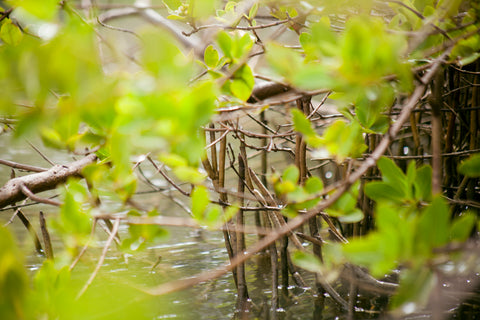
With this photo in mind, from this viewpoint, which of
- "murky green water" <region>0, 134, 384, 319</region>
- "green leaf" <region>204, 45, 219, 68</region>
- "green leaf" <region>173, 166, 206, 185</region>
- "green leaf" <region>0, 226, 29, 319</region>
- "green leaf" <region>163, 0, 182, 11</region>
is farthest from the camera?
"murky green water" <region>0, 134, 384, 319</region>

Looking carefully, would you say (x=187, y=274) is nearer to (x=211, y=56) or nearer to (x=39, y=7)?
(x=211, y=56)

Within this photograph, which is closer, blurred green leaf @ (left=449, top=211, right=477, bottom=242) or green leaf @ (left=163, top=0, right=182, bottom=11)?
blurred green leaf @ (left=449, top=211, right=477, bottom=242)

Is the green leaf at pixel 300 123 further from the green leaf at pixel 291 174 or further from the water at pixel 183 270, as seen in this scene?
the water at pixel 183 270

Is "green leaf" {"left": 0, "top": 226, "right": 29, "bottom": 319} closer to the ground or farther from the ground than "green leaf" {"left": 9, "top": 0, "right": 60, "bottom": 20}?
closer to the ground

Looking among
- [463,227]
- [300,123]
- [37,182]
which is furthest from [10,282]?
[37,182]

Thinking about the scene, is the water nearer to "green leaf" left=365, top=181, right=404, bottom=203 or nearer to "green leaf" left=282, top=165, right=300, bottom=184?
"green leaf" left=282, top=165, right=300, bottom=184

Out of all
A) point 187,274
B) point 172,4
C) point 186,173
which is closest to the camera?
point 186,173

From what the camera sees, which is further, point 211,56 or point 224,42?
point 211,56

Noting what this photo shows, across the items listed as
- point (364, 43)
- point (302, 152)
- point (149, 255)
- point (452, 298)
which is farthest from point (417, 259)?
point (149, 255)

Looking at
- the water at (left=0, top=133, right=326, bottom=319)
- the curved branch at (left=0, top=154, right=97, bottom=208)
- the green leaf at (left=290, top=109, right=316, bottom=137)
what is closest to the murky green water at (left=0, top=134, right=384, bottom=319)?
the water at (left=0, top=133, right=326, bottom=319)

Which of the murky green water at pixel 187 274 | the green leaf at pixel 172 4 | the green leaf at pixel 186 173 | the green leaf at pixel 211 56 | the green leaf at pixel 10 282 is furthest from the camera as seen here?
the murky green water at pixel 187 274

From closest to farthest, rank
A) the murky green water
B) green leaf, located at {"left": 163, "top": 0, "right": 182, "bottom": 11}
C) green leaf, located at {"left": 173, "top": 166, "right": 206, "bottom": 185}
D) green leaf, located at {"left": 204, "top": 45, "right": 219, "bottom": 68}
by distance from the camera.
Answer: green leaf, located at {"left": 173, "top": 166, "right": 206, "bottom": 185}
green leaf, located at {"left": 204, "top": 45, "right": 219, "bottom": 68}
green leaf, located at {"left": 163, "top": 0, "right": 182, "bottom": 11}
the murky green water

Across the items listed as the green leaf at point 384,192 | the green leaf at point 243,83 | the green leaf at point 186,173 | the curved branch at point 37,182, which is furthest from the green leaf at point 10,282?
the curved branch at point 37,182

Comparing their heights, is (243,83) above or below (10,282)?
above
